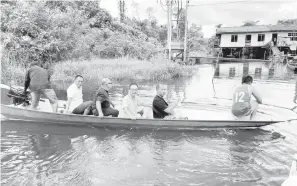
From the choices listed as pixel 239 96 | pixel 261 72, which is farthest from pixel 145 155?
pixel 261 72

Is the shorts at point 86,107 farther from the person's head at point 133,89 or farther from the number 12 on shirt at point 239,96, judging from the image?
the number 12 on shirt at point 239,96

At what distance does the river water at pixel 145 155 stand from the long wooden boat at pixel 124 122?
20cm

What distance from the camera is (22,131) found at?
8.15 meters

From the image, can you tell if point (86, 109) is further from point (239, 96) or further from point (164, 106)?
point (239, 96)

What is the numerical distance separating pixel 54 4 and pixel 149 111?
22.6 meters


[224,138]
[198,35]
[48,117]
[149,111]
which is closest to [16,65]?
[48,117]

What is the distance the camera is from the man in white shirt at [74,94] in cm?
817

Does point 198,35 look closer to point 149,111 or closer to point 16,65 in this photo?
point 16,65

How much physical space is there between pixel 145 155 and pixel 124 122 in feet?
5.87

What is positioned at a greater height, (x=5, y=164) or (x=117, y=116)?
(x=117, y=116)

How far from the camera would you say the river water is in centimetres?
529

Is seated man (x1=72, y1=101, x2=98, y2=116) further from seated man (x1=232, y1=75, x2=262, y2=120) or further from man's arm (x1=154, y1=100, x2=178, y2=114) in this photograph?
seated man (x1=232, y1=75, x2=262, y2=120)

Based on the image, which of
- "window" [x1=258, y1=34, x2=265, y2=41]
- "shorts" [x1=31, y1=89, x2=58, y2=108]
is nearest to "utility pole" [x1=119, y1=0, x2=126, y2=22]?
"window" [x1=258, y1=34, x2=265, y2=41]

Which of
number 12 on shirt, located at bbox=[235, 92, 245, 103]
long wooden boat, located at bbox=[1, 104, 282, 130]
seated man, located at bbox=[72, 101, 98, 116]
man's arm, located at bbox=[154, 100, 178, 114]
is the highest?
number 12 on shirt, located at bbox=[235, 92, 245, 103]
